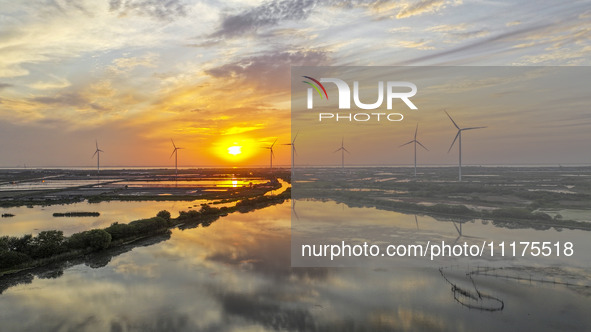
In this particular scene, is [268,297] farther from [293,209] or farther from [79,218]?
[79,218]

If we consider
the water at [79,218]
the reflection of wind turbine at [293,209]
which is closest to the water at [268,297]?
the water at [79,218]

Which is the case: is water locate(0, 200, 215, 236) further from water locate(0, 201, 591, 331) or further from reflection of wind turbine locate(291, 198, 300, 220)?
reflection of wind turbine locate(291, 198, 300, 220)

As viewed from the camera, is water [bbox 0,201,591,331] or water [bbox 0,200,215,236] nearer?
water [bbox 0,201,591,331]

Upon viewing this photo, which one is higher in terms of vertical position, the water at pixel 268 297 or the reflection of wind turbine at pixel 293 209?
the reflection of wind turbine at pixel 293 209

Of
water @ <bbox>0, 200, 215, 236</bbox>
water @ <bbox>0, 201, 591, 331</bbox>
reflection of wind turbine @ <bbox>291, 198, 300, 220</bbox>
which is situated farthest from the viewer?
reflection of wind turbine @ <bbox>291, 198, 300, 220</bbox>

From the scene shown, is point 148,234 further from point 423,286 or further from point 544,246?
point 544,246

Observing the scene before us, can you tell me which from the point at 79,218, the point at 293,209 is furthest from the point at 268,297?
the point at 79,218

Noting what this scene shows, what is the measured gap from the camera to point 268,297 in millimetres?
21969

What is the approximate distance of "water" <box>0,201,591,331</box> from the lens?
729 inches

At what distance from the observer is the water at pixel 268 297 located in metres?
18.5

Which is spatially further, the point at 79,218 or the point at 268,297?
the point at 79,218

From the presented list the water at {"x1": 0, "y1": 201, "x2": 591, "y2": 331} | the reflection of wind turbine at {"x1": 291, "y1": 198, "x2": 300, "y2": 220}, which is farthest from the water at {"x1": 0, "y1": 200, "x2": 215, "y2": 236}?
the reflection of wind turbine at {"x1": 291, "y1": 198, "x2": 300, "y2": 220}

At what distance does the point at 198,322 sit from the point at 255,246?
15666mm

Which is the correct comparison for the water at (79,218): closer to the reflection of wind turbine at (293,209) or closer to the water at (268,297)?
the water at (268,297)
